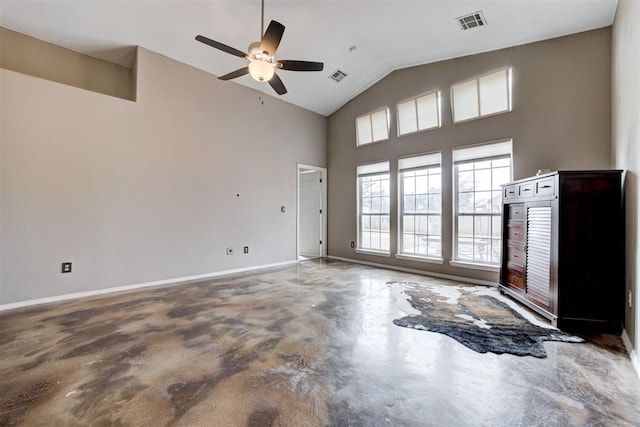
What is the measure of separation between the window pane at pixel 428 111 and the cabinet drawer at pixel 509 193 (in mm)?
1724

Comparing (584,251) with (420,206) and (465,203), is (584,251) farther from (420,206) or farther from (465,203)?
(420,206)

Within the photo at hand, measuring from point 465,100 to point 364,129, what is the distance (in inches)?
82.6

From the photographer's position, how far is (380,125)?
5.78m

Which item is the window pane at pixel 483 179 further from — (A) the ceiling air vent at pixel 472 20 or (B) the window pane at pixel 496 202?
(A) the ceiling air vent at pixel 472 20

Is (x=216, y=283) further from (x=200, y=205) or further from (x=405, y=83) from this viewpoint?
(x=405, y=83)

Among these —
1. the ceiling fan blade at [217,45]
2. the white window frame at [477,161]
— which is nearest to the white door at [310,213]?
the white window frame at [477,161]

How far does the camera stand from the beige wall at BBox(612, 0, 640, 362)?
2.20 metres

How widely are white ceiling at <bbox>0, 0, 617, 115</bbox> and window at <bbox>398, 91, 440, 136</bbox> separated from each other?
650 millimetres

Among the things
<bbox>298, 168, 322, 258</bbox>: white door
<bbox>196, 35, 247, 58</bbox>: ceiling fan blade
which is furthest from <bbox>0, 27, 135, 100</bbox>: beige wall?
<bbox>298, 168, 322, 258</bbox>: white door

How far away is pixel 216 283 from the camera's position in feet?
14.5

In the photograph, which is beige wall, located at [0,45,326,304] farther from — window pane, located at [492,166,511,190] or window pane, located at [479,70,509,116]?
window pane, located at [492,166,511,190]

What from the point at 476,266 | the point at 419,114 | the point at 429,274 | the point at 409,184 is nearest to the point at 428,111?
the point at 419,114

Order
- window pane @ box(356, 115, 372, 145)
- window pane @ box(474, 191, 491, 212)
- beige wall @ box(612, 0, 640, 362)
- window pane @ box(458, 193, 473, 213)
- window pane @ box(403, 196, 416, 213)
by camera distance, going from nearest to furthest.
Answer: beige wall @ box(612, 0, 640, 362) → window pane @ box(474, 191, 491, 212) → window pane @ box(458, 193, 473, 213) → window pane @ box(403, 196, 416, 213) → window pane @ box(356, 115, 372, 145)

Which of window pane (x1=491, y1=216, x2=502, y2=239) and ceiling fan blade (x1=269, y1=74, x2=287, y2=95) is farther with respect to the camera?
window pane (x1=491, y1=216, x2=502, y2=239)
